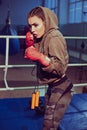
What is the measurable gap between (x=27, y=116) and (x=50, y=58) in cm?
82

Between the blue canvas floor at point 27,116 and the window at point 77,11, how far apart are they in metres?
5.65

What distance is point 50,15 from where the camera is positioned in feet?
4.43

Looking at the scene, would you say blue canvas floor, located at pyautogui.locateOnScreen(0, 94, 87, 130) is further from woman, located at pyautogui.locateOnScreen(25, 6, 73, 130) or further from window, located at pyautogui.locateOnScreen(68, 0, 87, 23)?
window, located at pyautogui.locateOnScreen(68, 0, 87, 23)

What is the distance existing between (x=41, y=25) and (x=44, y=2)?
9683 mm

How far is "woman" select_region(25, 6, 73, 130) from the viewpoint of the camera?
1.29m

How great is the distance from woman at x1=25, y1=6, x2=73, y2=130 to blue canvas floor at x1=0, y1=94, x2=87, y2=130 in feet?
1.17

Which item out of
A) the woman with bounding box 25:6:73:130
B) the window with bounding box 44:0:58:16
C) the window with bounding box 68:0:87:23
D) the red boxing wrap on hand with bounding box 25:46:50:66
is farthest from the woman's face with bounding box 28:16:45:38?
the window with bounding box 44:0:58:16

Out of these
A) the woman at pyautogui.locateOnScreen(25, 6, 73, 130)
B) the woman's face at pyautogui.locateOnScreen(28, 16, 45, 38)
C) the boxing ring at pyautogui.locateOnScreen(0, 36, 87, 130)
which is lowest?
the boxing ring at pyautogui.locateOnScreen(0, 36, 87, 130)

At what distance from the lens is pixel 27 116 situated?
6.45ft

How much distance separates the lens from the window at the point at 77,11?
7613 millimetres

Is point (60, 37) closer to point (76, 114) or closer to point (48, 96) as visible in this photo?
point (48, 96)

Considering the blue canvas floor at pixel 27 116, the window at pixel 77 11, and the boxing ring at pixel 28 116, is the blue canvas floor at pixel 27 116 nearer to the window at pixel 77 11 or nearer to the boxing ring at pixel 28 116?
the boxing ring at pixel 28 116

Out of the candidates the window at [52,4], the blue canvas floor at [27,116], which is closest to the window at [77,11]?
the window at [52,4]

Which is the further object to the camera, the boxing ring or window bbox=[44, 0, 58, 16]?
window bbox=[44, 0, 58, 16]
